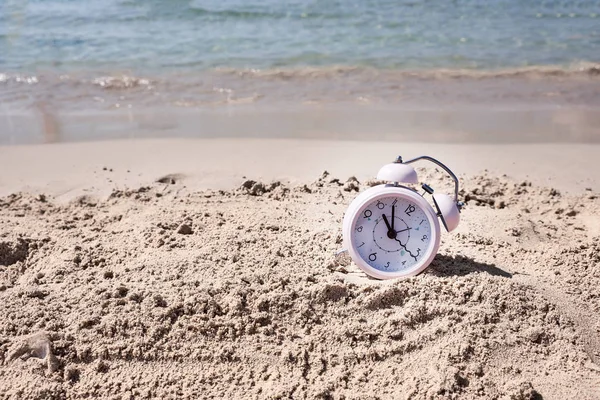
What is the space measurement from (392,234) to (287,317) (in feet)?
1.93

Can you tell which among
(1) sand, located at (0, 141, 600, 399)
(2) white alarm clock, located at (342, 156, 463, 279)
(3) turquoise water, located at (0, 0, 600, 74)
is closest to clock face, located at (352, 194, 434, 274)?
(2) white alarm clock, located at (342, 156, 463, 279)

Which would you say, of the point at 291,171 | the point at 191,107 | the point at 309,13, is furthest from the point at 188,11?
the point at 291,171

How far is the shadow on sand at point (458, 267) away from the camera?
9.78ft

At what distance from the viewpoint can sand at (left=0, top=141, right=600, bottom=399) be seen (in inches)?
101

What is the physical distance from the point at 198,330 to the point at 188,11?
9.21m

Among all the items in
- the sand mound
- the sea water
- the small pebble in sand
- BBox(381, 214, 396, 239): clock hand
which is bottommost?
the sand mound

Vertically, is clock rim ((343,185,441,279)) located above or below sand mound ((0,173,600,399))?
above

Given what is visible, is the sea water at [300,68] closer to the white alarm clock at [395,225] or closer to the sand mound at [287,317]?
the sand mound at [287,317]

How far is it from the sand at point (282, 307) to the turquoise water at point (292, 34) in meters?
4.97

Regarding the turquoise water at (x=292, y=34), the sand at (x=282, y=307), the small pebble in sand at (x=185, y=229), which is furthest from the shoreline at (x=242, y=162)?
the turquoise water at (x=292, y=34)

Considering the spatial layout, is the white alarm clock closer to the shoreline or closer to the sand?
the sand

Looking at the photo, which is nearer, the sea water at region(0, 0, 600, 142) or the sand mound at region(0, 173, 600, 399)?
the sand mound at region(0, 173, 600, 399)

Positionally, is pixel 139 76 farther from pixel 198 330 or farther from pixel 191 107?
pixel 198 330

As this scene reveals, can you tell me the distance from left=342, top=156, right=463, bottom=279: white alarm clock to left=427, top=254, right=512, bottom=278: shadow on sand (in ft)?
0.42
